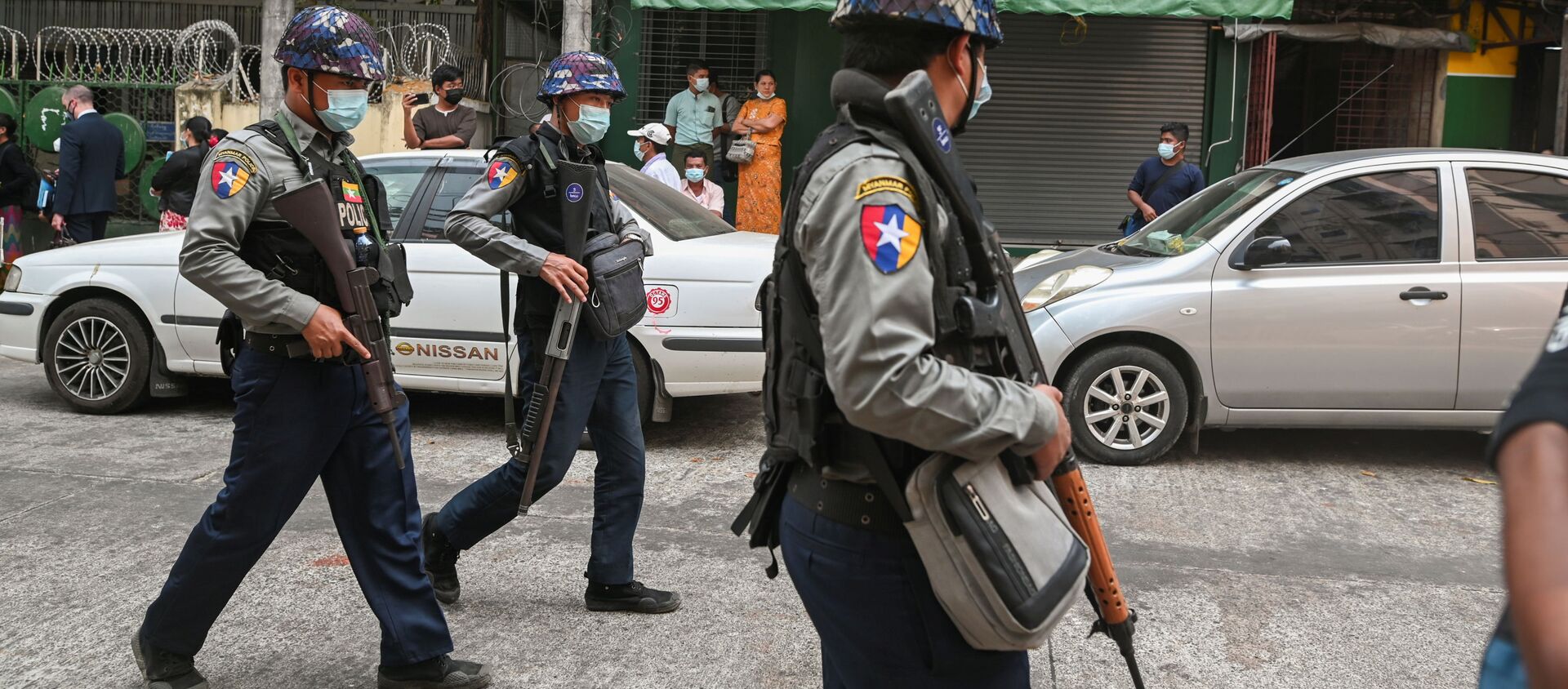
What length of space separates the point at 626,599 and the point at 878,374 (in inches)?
108

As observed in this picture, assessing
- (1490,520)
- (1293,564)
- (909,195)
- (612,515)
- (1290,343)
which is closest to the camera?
(909,195)

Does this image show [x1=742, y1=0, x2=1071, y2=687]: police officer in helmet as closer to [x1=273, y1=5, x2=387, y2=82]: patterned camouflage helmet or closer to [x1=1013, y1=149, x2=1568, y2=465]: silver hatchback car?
[x1=273, y1=5, x2=387, y2=82]: patterned camouflage helmet

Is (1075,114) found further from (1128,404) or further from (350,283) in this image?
(350,283)

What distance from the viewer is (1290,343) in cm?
650

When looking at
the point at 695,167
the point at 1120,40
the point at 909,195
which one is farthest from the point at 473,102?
the point at 909,195

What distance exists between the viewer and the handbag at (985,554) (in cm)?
196

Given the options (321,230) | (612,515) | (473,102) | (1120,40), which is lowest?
(612,515)

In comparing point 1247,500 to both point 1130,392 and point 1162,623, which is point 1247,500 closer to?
point 1130,392

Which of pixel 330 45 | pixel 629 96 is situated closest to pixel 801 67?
pixel 629 96

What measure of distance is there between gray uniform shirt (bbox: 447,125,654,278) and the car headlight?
10.5 ft

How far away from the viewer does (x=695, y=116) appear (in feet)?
39.4

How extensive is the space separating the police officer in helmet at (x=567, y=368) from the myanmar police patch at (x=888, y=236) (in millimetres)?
2357

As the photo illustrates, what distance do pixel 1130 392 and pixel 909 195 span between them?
16.3 ft

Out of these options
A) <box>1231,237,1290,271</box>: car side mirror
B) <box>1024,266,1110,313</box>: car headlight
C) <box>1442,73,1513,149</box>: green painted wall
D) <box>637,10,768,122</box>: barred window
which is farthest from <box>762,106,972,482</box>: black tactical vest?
<box>1442,73,1513,149</box>: green painted wall
